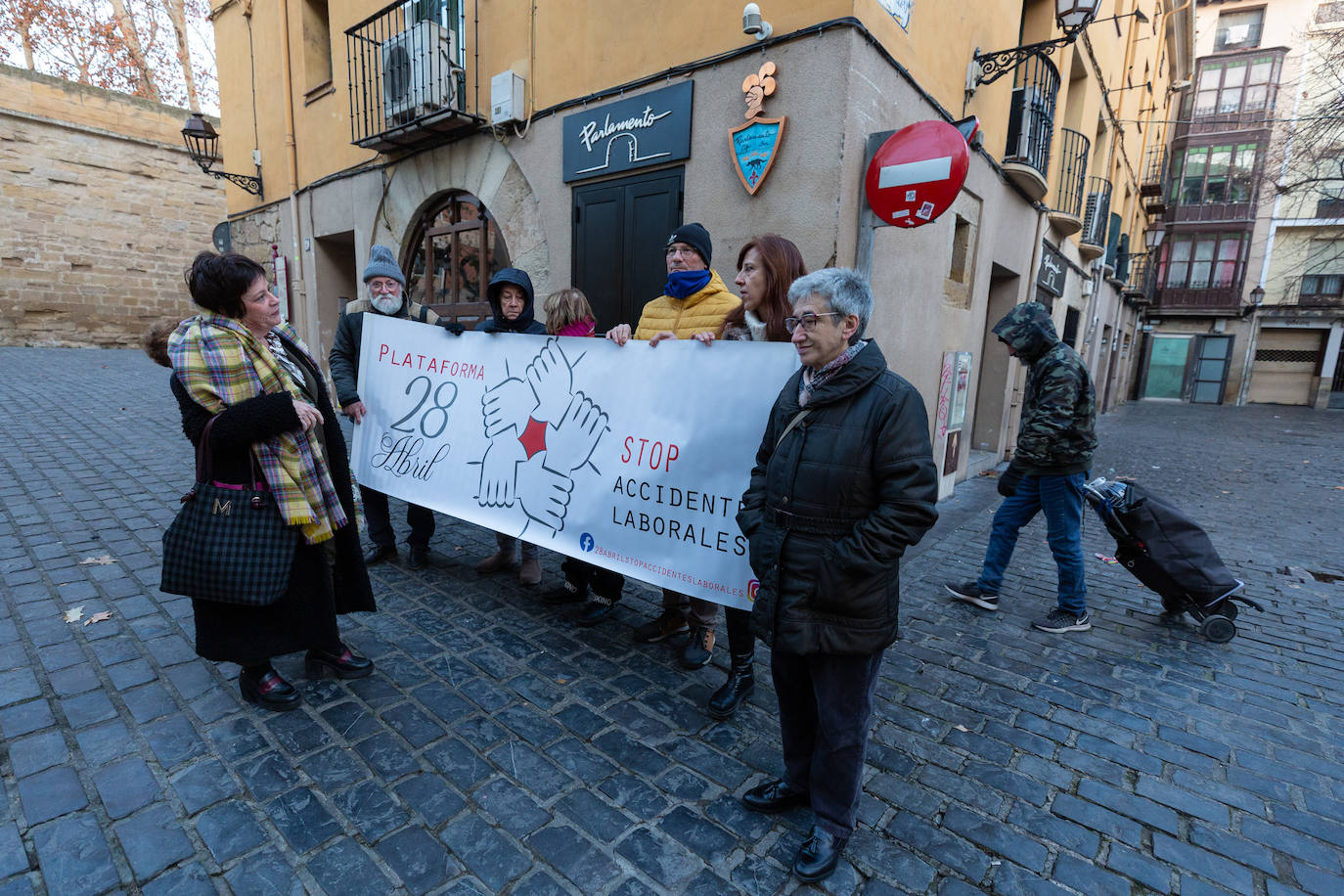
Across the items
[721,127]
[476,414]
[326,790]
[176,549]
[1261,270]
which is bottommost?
[326,790]

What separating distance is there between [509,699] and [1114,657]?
10.4 feet

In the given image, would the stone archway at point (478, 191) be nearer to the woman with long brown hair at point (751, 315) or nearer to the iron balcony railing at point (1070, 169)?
the woman with long brown hair at point (751, 315)

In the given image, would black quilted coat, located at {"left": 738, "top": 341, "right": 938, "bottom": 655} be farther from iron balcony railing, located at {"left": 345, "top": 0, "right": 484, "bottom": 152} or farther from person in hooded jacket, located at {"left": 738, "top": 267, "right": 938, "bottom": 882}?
iron balcony railing, located at {"left": 345, "top": 0, "right": 484, "bottom": 152}

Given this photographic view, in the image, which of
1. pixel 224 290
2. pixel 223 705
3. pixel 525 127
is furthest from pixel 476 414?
pixel 525 127

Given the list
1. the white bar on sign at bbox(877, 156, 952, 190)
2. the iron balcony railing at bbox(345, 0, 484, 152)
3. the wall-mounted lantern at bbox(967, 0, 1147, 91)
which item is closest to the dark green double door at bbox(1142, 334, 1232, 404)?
the wall-mounted lantern at bbox(967, 0, 1147, 91)

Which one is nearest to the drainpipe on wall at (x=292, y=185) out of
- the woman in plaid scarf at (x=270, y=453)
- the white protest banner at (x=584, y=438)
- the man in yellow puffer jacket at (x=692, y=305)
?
the white protest banner at (x=584, y=438)

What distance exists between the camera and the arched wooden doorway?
25.0ft

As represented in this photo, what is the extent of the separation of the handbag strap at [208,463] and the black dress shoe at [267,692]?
848mm

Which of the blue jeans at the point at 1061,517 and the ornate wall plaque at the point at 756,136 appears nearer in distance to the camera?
the blue jeans at the point at 1061,517

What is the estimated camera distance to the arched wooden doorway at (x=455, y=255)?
7.61 metres

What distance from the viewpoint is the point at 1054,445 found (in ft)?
11.7

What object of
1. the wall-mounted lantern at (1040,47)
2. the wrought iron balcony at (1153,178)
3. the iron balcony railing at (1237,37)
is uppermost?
A: the iron balcony railing at (1237,37)

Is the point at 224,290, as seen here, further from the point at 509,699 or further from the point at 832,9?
the point at 832,9

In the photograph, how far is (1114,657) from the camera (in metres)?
3.39
